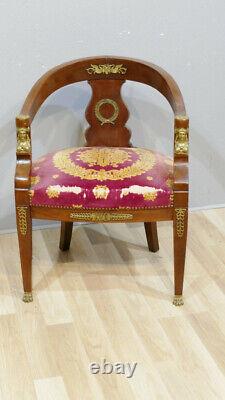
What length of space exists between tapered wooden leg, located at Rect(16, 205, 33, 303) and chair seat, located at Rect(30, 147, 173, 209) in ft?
0.19

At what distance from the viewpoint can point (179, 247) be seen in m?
2.75

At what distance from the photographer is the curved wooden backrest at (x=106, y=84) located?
2.88 meters

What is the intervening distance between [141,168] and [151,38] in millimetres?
679

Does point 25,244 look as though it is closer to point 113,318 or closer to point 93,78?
point 113,318

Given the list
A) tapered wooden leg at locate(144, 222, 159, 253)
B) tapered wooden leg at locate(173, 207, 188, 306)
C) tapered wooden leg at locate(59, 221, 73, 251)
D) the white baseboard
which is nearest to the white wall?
the white baseboard

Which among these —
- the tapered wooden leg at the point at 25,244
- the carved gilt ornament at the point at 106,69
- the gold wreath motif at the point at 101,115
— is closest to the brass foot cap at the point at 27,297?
the tapered wooden leg at the point at 25,244

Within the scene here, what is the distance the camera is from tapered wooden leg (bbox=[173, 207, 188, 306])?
8.80ft

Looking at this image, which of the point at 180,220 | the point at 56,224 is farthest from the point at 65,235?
the point at 180,220

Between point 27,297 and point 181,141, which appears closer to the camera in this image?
point 181,141

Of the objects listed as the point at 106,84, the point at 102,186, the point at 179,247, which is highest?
the point at 106,84

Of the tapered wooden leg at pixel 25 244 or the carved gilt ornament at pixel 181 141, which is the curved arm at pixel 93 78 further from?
the tapered wooden leg at pixel 25 244

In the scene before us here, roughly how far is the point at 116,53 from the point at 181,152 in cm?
67

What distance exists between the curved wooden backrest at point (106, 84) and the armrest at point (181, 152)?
0.66ft

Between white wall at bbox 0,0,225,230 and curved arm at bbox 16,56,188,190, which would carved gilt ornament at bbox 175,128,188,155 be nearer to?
curved arm at bbox 16,56,188,190
